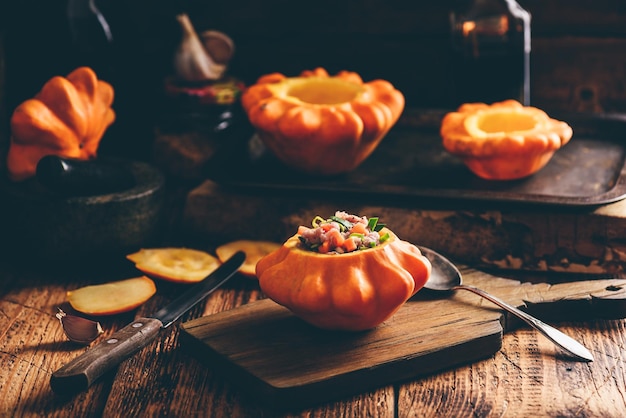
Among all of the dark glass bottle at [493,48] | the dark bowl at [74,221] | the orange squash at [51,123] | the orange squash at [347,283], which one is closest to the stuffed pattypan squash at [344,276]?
the orange squash at [347,283]

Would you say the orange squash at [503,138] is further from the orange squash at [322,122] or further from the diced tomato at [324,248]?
the diced tomato at [324,248]

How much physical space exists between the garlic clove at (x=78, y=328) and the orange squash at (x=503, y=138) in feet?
2.71

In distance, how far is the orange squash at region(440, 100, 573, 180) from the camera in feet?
5.58

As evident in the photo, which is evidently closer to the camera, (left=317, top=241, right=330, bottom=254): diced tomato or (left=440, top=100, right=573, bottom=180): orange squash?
(left=317, top=241, right=330, bottom=254): diced tomato

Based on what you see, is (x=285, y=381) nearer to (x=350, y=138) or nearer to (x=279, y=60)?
(x=350, y=138)

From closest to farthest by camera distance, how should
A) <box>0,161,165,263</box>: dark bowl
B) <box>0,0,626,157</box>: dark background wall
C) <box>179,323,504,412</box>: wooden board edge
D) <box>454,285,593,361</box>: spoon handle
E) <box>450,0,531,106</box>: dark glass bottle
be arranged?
<box>179,323,504,412</box>: wooden board edge → <box>454,285,593,361</box>: spoon handle → <box>0,161,165,263</box>: dark bowl → <box>450,0,531,106</box>: dark glass bottle → <box>0,0,626,157</box>: dark background wall

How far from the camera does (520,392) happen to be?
125cm

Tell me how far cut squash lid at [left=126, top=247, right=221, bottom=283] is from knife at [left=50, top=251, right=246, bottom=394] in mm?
77

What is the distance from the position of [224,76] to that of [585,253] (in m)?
1.10

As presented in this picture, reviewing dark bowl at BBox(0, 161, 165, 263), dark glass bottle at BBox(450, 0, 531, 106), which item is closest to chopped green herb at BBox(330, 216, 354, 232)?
dark bowl at BBox(0, 161, 165, 263)

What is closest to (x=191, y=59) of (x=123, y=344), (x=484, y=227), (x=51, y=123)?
(x=51, y=123)

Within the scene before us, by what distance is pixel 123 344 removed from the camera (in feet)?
4.29

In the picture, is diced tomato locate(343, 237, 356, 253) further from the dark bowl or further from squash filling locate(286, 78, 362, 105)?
squash filling locate(286, 78, 362, 105)

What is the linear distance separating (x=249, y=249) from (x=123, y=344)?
48cm
